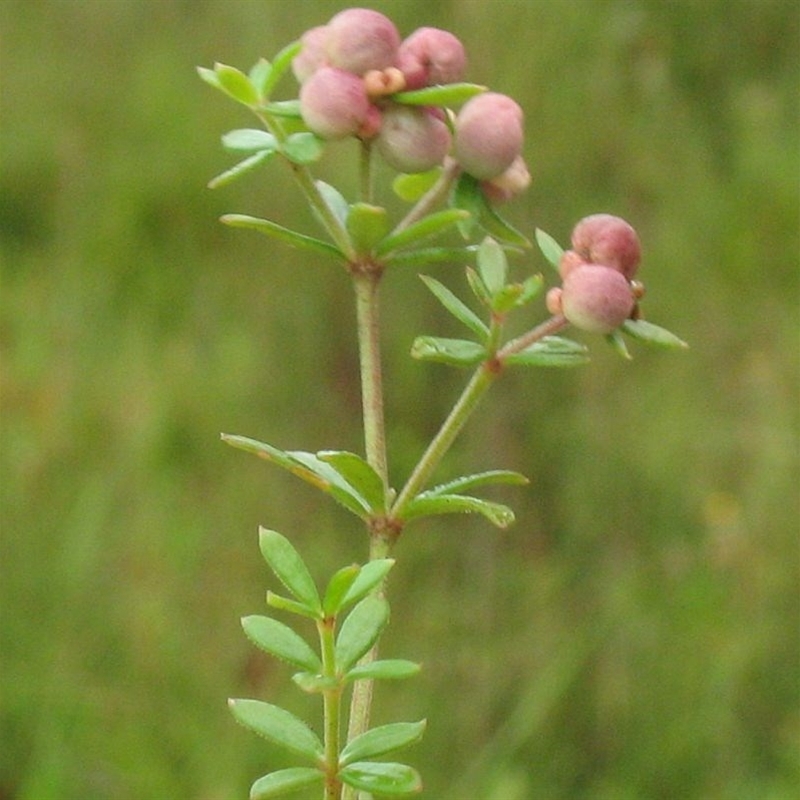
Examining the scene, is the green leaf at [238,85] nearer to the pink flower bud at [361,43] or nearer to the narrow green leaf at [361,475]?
the pink flower bud at [361,43]

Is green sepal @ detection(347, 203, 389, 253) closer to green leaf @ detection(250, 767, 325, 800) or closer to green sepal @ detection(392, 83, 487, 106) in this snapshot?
green sepal @ detection(392, 83, 487, 106)

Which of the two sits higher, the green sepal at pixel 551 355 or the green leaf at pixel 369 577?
the green sepal at pixel 551 355

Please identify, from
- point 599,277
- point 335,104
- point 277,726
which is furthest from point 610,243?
point 277,726

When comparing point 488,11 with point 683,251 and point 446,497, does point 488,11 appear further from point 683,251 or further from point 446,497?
point 446,497

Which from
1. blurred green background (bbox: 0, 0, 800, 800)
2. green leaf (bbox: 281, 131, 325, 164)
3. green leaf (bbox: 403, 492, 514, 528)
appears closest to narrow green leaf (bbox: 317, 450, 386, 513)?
green leaf (bbox: 403, 492, 514, 528)

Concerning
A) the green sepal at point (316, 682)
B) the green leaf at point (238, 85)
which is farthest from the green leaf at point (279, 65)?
the green sepal at point (316, 682)

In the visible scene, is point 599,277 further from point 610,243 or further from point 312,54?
point 312,54
